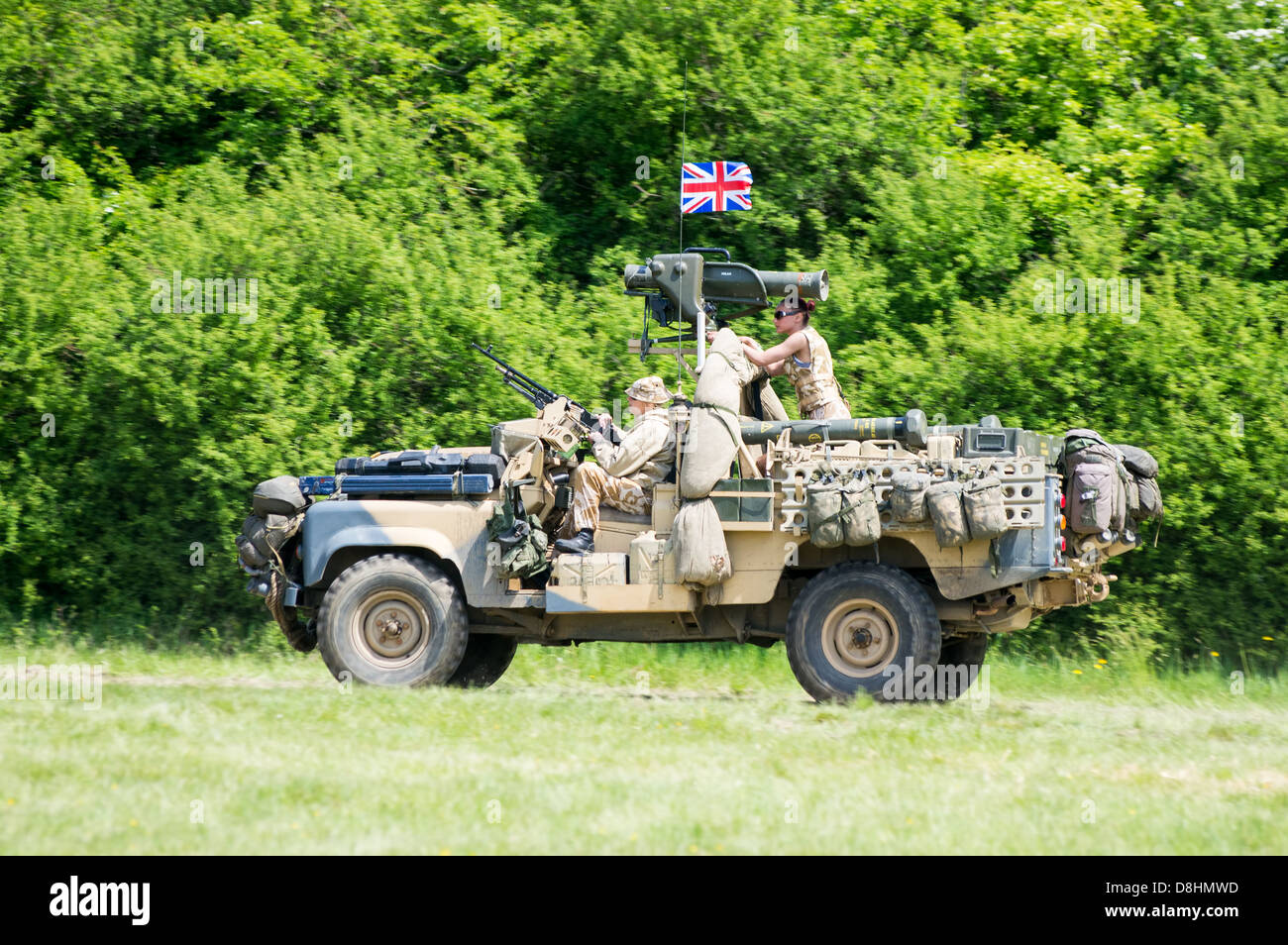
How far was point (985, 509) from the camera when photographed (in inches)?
371

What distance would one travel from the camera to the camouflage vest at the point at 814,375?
1096 cm

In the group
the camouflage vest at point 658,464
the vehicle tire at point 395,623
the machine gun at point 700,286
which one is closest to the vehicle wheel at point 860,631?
the camouflage vest at point 658,464

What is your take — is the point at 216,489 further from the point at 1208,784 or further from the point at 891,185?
the point at 1208,784

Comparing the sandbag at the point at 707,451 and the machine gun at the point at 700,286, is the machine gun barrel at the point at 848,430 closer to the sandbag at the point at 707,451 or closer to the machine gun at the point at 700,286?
the sandbag at the point at 707,451

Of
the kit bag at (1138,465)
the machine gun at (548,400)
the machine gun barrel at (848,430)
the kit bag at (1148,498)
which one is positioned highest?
the machine gun at (548,400)

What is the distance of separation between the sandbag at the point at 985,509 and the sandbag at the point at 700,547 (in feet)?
4.96

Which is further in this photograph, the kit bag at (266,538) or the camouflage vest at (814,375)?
the camouflage vest at (814,375)

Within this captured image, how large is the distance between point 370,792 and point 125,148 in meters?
13.4

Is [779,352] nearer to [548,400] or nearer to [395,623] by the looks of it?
[548,400]

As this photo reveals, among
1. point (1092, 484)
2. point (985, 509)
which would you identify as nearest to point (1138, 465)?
point (1092, 484)

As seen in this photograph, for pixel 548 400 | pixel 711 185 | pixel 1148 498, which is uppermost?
pixel 711 185

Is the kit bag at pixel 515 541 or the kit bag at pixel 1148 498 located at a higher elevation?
the kit bag at pixel 1148 498

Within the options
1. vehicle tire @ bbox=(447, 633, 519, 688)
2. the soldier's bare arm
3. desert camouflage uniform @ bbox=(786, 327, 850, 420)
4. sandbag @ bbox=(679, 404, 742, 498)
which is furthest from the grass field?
the soldier's bare arm

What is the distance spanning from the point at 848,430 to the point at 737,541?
987mm
